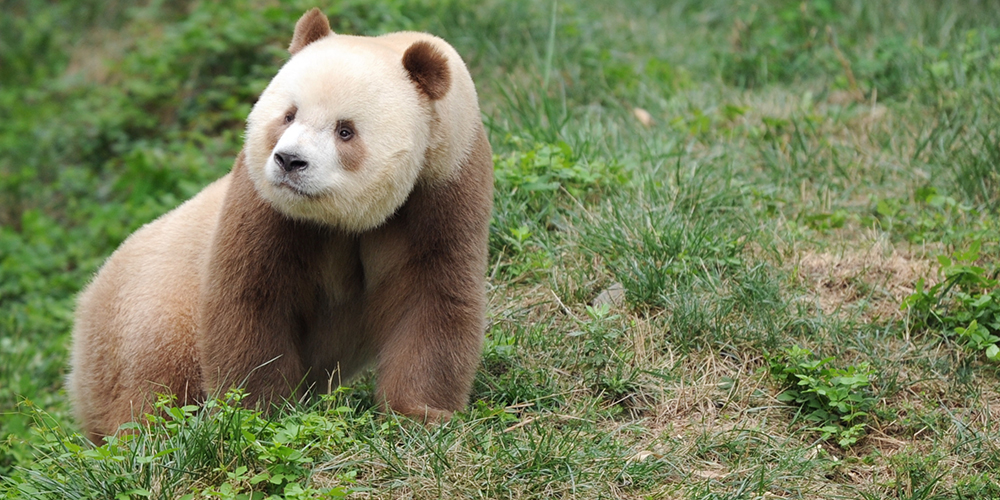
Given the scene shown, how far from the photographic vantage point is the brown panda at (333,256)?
11.6 feet

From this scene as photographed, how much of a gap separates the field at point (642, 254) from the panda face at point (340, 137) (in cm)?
80

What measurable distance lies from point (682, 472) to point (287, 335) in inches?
66.4

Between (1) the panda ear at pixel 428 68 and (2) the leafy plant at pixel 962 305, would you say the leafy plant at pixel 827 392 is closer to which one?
(2) the leafy plant at pixel 962 305

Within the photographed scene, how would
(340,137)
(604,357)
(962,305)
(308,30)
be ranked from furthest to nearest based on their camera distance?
(962,305), (604,357), (308,30), (340,137)

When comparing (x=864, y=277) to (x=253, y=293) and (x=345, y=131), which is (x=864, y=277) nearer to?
(x=345, y=131)

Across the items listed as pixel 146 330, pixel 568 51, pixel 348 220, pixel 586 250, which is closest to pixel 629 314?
pixel 586 250

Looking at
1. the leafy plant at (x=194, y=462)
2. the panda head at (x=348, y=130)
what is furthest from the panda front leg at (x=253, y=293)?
the leafy plant at (x=194, y=462)

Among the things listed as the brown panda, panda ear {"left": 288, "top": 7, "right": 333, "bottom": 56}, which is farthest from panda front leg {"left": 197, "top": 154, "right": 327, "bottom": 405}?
panda ear {"left": 288, "top": 7, "right": 333, "bottom": 56}

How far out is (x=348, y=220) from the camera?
3.63 meters

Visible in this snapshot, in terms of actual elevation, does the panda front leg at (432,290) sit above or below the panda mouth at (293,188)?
below

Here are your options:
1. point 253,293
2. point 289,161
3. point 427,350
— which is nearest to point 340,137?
point 289,161

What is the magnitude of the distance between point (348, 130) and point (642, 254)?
194 centimetres

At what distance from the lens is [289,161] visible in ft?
11.1

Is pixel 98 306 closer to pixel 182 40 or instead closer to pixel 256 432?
pixel 256 432
